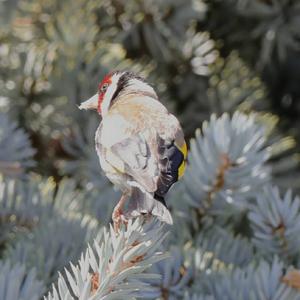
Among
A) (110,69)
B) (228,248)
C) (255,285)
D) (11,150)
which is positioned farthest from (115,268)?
(110,69)

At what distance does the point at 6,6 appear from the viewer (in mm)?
1303

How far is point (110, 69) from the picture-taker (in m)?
Answer: 1.34

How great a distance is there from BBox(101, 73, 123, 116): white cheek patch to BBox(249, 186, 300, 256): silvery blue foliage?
9.2 inches

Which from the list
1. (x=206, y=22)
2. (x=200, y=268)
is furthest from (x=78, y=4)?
(x=200, y=268)

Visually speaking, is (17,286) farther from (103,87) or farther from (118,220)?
(103,87)

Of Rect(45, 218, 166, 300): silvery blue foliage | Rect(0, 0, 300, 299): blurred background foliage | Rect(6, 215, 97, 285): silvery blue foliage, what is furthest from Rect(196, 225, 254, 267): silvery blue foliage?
Rect(45, 218, 166, 300): silvery blue foliage

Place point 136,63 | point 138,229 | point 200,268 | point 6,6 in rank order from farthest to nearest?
point 136,63
point 6,6
point 200,268
point 138,229

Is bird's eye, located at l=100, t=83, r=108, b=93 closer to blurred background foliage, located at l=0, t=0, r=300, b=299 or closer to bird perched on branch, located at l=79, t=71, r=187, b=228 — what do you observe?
bird perched on branch, located at l=79, t=71, r=187, b=228

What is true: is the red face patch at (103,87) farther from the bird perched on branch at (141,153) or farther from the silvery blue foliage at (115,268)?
the silvery blue foliage at (115,268)

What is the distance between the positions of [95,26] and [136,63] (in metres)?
0.11

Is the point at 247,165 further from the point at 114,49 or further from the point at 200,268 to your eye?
the point at 114,49

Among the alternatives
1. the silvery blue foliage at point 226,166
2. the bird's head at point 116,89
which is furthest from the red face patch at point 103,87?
the silvery blue foliage at point 226,166

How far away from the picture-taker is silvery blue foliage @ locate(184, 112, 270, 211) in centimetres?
105

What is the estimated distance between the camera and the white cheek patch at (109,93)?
1.05 m
